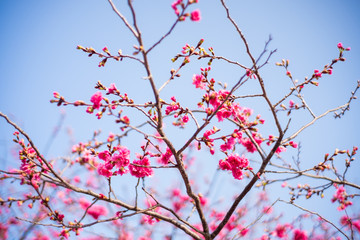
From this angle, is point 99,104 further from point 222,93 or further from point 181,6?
point 222,93

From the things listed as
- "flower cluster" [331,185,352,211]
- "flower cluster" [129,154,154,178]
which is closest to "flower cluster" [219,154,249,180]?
"flower cluster" [129,154,154,178]

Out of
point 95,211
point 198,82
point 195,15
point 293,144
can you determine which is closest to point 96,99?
point 195,15

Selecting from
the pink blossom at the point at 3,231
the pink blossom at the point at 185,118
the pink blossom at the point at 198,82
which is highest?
the pink blossom at the point at 198,82

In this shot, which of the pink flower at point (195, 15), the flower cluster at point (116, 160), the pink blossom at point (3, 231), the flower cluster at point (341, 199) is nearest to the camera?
the pink flower at point (195, 15)

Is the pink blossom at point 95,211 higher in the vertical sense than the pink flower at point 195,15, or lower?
lower

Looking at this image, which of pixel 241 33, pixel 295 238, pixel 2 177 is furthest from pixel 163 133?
pixel 295 238

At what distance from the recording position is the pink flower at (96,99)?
2088 mm

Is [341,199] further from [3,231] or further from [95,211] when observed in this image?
[3,231]

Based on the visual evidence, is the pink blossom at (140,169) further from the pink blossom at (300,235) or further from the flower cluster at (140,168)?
the pink blossom at (300,235)

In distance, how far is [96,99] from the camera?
2.11m

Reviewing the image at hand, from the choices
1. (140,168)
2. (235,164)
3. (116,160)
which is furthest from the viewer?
(235,164)

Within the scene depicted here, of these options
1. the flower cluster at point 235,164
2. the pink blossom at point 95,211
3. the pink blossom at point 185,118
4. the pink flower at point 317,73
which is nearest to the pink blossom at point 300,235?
the flower cluster at point 235,164

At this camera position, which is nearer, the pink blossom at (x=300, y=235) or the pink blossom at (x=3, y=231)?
the pink blossom at (x=3, y=231)

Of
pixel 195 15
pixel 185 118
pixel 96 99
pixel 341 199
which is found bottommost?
pixel 96 99
